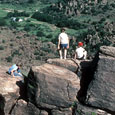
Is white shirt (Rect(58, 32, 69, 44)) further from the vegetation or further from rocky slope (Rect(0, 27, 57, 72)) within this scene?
the vegetation

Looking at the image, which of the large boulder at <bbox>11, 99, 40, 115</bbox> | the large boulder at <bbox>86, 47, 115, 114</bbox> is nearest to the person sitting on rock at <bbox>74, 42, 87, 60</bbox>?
the large boulder at <bbox>86, 47, 115, 114</bbox>

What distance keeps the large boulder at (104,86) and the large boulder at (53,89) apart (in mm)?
775

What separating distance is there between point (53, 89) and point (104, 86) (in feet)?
7.03

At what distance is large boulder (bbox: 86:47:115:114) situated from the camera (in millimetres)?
9977

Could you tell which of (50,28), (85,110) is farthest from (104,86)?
(50,28)

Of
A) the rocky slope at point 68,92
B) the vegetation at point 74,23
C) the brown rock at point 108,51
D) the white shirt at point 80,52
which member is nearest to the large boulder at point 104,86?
the rocky slope at point 68,92

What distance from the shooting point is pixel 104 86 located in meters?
10.0

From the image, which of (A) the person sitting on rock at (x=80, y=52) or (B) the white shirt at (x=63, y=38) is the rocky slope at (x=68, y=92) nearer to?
(A) the person sitting on rock at (x=80, y=52)

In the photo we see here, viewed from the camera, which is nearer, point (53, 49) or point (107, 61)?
point (107, 61)

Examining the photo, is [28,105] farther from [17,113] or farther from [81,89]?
[81,89]

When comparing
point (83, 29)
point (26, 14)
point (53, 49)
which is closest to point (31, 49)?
point (53, 49)

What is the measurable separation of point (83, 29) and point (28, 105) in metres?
89.8

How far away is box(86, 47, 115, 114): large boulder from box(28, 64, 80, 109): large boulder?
0.78 metres

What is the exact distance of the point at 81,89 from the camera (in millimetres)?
11094
